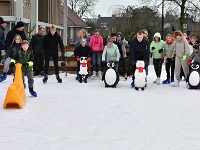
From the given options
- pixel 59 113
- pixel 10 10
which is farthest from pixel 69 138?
pixel 10 10

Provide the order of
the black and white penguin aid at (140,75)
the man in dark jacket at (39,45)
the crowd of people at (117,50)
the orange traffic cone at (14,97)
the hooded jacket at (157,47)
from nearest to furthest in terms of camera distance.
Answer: the orange traffic cone at (14,97) → the black and white penguin aid at (140,75) → the crowd of people at (117,50) → the hooded jacket at (157,47) → the man in dark jacket at (39,45)

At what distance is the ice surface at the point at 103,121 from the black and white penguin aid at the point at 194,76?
21.2 inches

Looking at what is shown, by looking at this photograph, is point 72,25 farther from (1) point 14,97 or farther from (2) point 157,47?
(1) point 14,97

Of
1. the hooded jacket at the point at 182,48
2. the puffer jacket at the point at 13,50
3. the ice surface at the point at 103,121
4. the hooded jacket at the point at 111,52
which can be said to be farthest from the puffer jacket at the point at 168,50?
the puffer jacket at the point at 13,50

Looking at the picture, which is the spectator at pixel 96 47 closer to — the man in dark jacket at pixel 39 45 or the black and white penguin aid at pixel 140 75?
the man in dark jacket at pixel 39 45

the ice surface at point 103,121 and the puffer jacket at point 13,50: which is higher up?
the puffer jacket at point 13,50

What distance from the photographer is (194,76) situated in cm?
1055

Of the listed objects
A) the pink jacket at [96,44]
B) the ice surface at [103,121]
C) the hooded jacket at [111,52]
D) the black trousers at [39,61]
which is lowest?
the ice surface at [103,121]

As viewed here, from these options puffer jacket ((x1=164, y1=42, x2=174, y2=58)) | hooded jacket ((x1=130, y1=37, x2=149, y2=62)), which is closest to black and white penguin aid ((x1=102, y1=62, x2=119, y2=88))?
hooded jacket ((x1=130, y1=37, x2=149, y2=62))

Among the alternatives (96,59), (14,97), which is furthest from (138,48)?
(14,97)

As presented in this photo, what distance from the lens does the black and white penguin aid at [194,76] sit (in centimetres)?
1055

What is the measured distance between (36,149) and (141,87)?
588 cm

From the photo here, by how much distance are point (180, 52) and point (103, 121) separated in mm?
5417

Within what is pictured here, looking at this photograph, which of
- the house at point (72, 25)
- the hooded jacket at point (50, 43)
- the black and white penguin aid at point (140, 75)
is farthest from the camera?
the house at point (72, 25)
